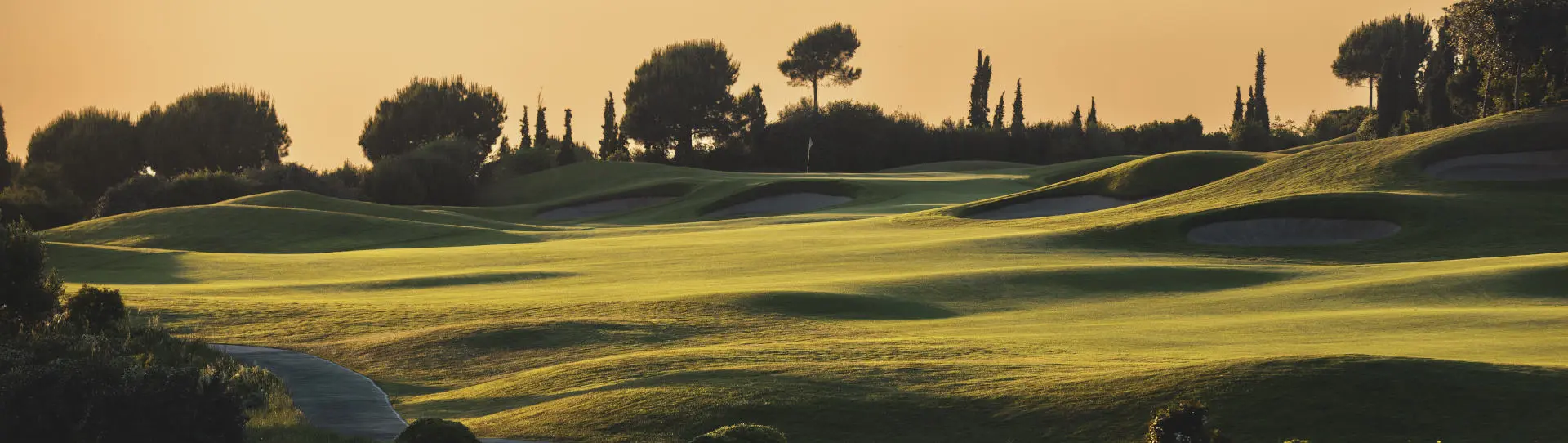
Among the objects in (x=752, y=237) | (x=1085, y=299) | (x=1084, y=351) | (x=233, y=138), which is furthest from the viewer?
(x=233, y=138)

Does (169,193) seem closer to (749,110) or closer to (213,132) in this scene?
(213,132)

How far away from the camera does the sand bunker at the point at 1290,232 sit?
4253 cm

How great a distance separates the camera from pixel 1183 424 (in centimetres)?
1273

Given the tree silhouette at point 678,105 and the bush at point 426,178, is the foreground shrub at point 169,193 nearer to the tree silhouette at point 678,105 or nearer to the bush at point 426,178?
the bush at point 426,178

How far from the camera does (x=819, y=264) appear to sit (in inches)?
1505

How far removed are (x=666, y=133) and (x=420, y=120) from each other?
22.6 m

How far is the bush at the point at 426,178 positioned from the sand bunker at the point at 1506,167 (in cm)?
7019

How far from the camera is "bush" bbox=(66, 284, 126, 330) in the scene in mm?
25234

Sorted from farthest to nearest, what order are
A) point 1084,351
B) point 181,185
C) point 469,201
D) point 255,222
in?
point 469,201
point 181,185
point 255,222
point 1084,351

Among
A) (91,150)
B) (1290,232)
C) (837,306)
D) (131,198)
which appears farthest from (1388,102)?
(91,150)

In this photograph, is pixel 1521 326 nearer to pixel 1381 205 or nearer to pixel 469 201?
pixel 1381 205

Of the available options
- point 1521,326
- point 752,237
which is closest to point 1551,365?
point 1521,326

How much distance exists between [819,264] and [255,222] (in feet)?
112

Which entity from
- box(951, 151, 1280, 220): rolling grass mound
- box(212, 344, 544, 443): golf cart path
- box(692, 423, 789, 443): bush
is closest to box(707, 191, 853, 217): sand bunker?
box(951, 151, 1280, 220): rolling grass mound
